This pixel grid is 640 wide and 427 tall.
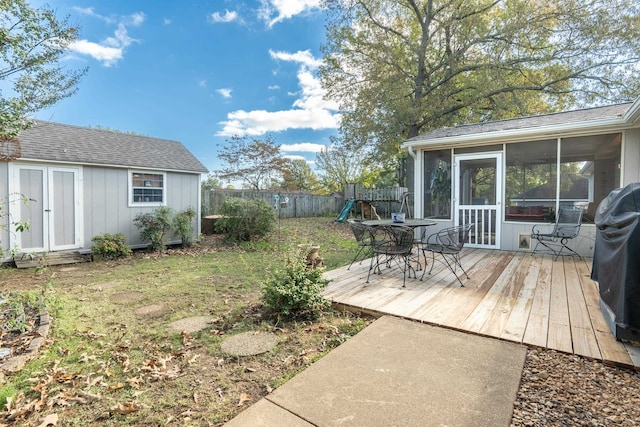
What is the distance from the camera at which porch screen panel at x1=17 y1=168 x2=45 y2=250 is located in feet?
19.6

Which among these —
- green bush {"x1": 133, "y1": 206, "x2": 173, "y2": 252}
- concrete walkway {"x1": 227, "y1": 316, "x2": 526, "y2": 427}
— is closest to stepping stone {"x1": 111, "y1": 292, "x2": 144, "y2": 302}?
concrete walkway {"x1": 227, "y1": 316, "x2": 526, "y2": 427}

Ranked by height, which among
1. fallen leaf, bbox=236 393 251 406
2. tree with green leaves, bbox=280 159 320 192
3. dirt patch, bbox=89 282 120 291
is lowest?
dirt patch, bbox=89 282 120 291

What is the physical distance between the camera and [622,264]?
6.89 feet

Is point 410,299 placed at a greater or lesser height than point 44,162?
lesser

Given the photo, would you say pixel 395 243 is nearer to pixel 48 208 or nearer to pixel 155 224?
pixel 155 224

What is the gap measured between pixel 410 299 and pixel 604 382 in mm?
1654

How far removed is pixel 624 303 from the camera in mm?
2105

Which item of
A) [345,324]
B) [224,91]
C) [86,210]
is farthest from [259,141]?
[345,324]

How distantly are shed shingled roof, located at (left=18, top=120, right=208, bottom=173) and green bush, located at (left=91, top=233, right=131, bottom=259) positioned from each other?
1.75 m

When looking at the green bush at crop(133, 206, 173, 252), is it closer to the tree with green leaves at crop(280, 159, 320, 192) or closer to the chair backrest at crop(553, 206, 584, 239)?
the chair backrest at crop(553, 206, 584, 239)

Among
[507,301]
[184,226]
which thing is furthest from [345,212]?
[507,301]

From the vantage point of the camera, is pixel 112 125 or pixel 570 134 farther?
pixel 112 125

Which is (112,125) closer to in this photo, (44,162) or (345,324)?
(44,162)

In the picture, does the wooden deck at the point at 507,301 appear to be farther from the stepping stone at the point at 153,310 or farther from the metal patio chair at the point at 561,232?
the stepping stone at the point at 153,310
